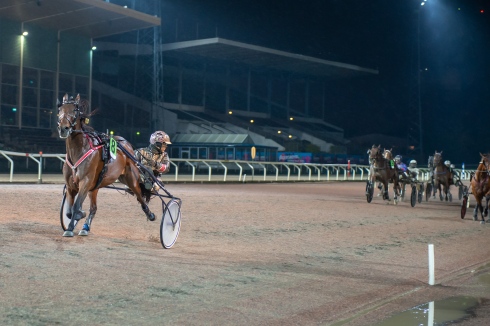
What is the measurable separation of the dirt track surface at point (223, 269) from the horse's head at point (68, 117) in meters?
1.45

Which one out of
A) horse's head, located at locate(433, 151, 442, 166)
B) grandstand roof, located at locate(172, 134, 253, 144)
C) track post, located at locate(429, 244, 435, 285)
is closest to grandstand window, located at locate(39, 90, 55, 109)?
grandstand roof, located at locate(172, 134, 253, 144)

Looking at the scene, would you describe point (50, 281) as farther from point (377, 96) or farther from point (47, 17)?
point (377, 96)

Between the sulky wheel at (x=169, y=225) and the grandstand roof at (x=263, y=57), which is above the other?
the grandstand roof at (x=263, y=57)

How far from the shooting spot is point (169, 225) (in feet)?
30.6

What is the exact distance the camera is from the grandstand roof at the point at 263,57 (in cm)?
6031

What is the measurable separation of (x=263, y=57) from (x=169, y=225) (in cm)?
5751

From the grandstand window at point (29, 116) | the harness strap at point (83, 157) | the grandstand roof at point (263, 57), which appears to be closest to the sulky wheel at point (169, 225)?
the harness strap at point (83, 157)

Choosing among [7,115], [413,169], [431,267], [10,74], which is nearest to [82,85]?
[10,74]

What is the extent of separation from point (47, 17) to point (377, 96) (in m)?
46.6

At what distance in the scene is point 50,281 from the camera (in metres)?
6.58

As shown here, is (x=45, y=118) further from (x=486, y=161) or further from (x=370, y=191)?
(x=486, y=161)

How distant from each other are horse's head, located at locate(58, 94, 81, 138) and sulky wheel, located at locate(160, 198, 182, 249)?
1.66m

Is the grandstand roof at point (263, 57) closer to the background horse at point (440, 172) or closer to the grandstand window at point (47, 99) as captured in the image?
the grandstand window at point (47, 99)

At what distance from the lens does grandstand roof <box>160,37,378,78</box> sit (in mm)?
60309
